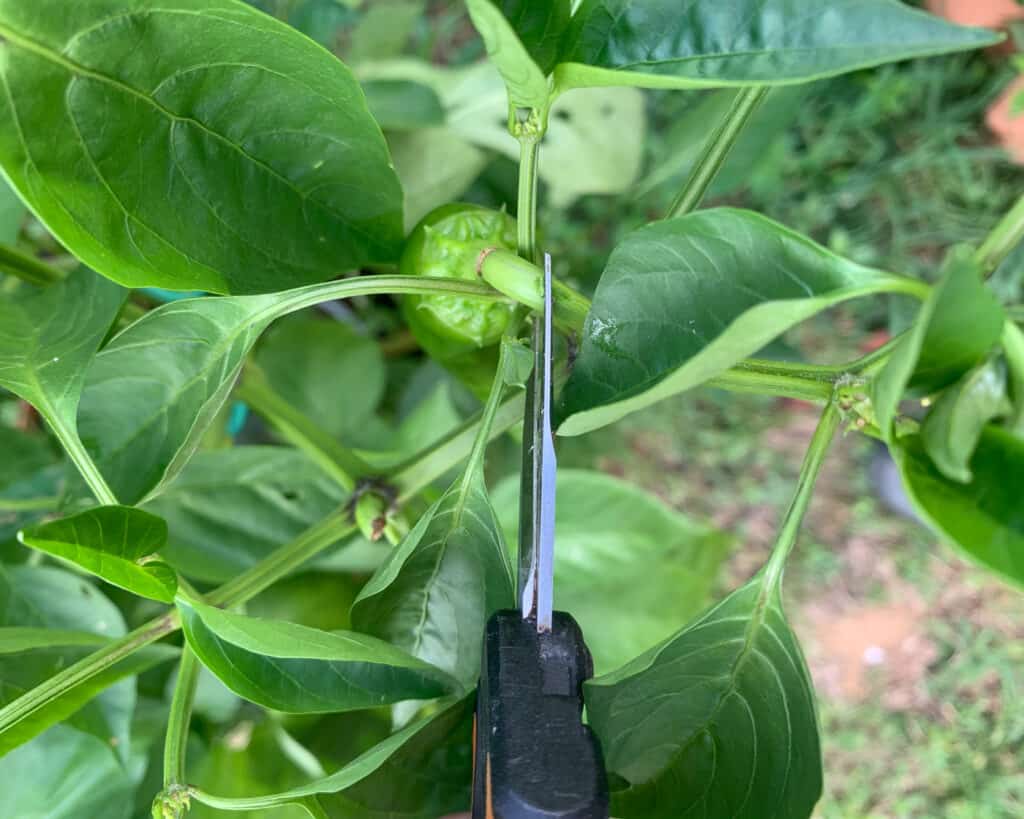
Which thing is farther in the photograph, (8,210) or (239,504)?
(239,504)

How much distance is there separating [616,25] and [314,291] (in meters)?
0.17

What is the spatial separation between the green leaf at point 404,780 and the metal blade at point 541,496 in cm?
7

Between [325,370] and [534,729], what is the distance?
0.56m

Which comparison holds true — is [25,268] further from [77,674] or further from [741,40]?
[741,40]

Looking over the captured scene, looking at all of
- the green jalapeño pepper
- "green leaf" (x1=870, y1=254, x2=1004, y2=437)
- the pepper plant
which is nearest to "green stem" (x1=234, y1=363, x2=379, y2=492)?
the pepper plant

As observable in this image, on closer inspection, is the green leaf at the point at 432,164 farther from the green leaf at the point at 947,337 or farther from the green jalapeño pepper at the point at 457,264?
the green leaf at the point at 947,337

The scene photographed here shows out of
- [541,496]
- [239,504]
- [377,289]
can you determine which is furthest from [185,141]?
[239,504]

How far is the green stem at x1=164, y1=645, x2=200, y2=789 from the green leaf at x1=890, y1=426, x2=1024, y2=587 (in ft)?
1.13

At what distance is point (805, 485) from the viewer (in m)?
0.37

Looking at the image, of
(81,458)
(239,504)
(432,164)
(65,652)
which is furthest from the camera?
(432,164)

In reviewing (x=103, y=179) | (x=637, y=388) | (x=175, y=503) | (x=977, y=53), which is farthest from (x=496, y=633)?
(x=977, y=53)

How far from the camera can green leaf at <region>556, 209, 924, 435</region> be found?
0.98 feet

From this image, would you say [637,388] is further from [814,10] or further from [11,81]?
[11,81]

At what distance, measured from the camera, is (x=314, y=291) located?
1.24 ft
